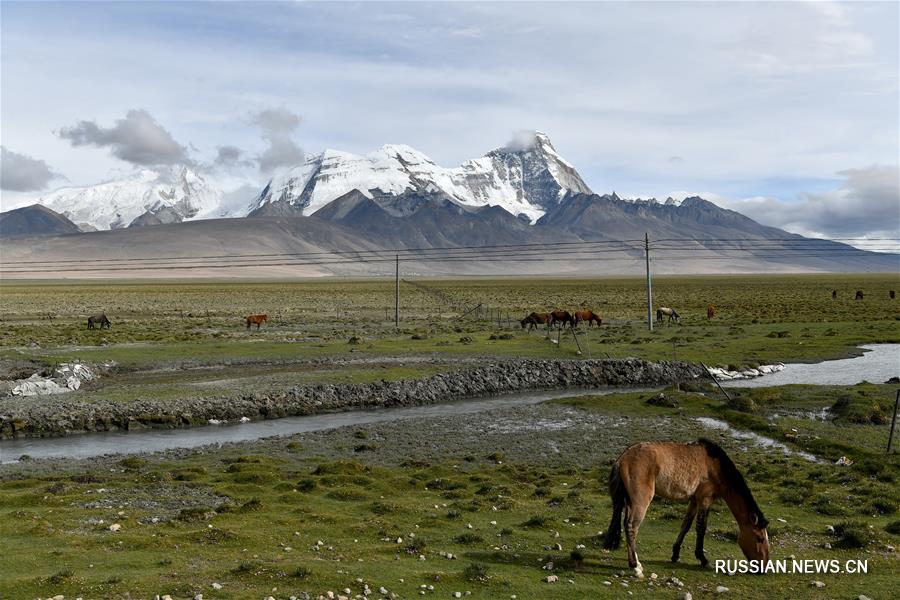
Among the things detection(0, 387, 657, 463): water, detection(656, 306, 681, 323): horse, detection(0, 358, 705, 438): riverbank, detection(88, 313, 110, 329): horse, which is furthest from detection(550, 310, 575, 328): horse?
detection(88, 313, 110, 329): horse

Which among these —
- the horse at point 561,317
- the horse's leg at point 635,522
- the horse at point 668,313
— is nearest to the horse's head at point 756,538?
the horse's leg at point 635,522

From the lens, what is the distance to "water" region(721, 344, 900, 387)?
125 feet

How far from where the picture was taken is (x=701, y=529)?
13.0 metres

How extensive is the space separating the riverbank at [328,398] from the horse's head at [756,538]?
23.3 metres

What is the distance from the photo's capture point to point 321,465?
848 inches

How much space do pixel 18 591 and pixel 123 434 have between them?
18447mm

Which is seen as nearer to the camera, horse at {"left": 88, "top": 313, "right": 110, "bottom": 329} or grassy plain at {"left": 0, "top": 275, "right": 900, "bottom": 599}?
grassy plain at {"left": 0, "top": 275, "right": 900, "bottom": 599}

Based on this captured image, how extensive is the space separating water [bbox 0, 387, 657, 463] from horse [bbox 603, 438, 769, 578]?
17793 mm

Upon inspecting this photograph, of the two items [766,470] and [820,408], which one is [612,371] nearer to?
[820,408]

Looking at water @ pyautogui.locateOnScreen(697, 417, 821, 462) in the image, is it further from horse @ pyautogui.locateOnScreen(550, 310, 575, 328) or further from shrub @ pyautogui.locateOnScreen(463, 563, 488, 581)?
horse @ pyautogui.locateOnScreen(550, 310, 575, 328)

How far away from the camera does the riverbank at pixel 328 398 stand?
97.2 ft

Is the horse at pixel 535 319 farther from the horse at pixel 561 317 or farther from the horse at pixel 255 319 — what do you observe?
the horse at pixel 255 319

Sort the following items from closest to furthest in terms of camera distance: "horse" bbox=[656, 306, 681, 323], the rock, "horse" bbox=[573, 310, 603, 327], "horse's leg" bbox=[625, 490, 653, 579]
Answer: "horse's leg" bbox=[625, 490, 653, 579], the rock, "horse" bbox=[573, 310, 603, 327], "horse" bbox=[656, 306, 681, 323]

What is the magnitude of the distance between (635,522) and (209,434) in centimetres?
2050
